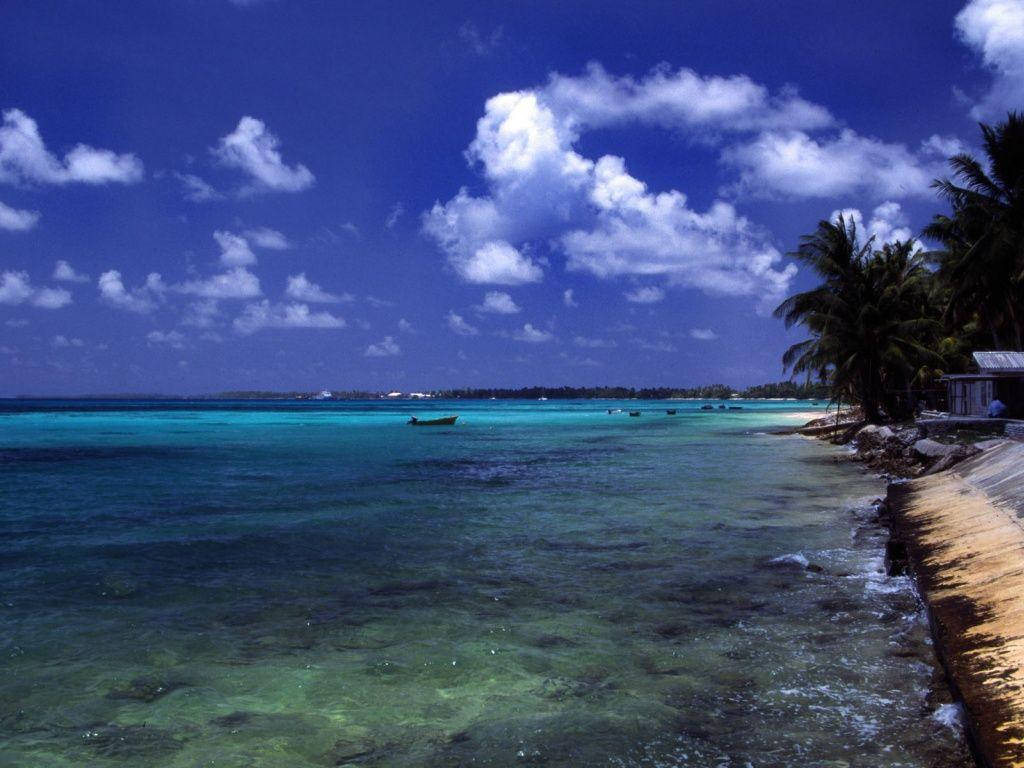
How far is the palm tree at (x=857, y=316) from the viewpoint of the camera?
31219 mm

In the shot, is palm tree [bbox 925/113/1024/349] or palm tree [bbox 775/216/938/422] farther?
palm tree [bbox 775/216/938/422]

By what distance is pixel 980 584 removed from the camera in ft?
19.3

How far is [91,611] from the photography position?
25.1ft

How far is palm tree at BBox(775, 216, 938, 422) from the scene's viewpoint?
31219mm

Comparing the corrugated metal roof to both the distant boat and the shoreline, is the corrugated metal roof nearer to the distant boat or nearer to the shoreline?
the shoreline

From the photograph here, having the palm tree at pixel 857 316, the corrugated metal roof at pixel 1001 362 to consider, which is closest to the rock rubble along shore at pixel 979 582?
the corrugated metal roof at pixel 1001 362

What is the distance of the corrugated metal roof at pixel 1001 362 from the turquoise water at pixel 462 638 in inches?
497

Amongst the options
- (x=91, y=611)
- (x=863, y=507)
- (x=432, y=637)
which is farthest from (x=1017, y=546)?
(x=91, y=611)

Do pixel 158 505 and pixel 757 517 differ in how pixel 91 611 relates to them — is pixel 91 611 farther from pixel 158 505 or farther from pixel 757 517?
pixel 757 517

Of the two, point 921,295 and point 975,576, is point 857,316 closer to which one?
point 921,295

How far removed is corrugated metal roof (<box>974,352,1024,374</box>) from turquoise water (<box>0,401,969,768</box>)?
12620 millimetres

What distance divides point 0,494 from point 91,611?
11890 mm

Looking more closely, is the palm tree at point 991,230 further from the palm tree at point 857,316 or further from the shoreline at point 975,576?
the shoreline at point 975,576

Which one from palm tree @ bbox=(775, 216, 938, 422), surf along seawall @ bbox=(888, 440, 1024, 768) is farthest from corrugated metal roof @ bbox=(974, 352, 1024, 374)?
surf along seawall @ bbox=(888, 440, 1024, 768)
